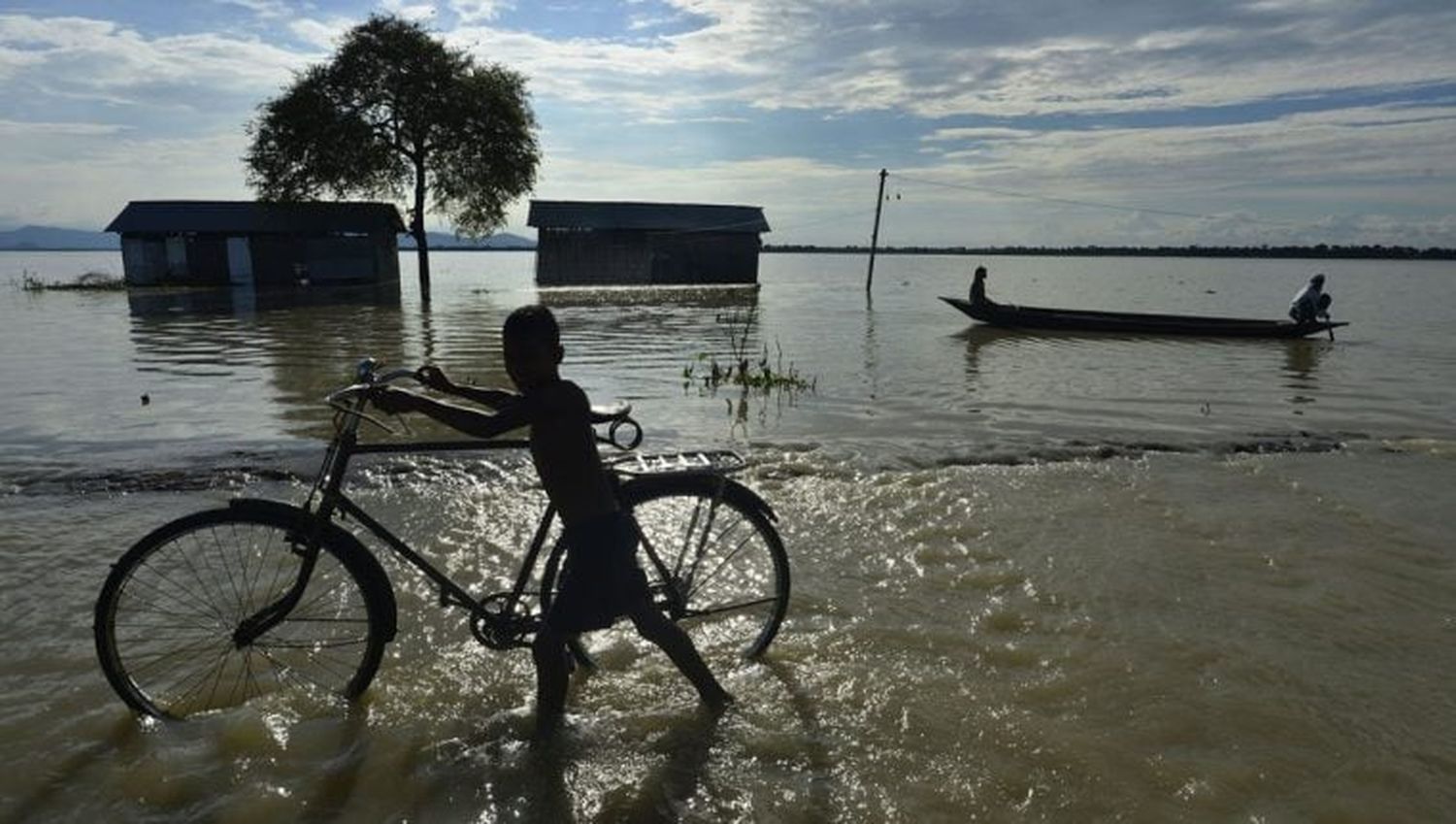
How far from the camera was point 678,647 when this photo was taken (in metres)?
3.79

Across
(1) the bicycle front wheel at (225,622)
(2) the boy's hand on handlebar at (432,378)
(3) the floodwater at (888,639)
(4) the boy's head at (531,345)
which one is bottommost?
(3) the floodwater at (888,639)

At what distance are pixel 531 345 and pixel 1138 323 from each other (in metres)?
26.1

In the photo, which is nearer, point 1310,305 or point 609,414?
point 609,414

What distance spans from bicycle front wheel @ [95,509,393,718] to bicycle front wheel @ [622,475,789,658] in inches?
50.7

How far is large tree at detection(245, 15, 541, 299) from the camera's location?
132 feet

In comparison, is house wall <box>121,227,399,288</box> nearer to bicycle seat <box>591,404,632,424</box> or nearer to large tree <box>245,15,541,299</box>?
large tree <box>245,15,541,299</box>

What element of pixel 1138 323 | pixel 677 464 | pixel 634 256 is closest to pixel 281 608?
pixel 677 464

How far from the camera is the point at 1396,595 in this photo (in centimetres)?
533

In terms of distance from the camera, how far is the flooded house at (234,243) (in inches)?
1686

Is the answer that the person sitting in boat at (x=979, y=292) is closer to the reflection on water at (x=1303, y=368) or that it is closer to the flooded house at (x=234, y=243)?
the reflection on water at (x=1303, y=368)

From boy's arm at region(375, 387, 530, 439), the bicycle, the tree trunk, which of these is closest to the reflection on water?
the bicycle

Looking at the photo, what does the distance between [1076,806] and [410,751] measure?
8.97 ft

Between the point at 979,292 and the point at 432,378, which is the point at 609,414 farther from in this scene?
the point at 979,292

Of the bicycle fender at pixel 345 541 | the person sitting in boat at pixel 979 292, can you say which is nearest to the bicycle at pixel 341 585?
the bicycle fender at pixel 345 541
